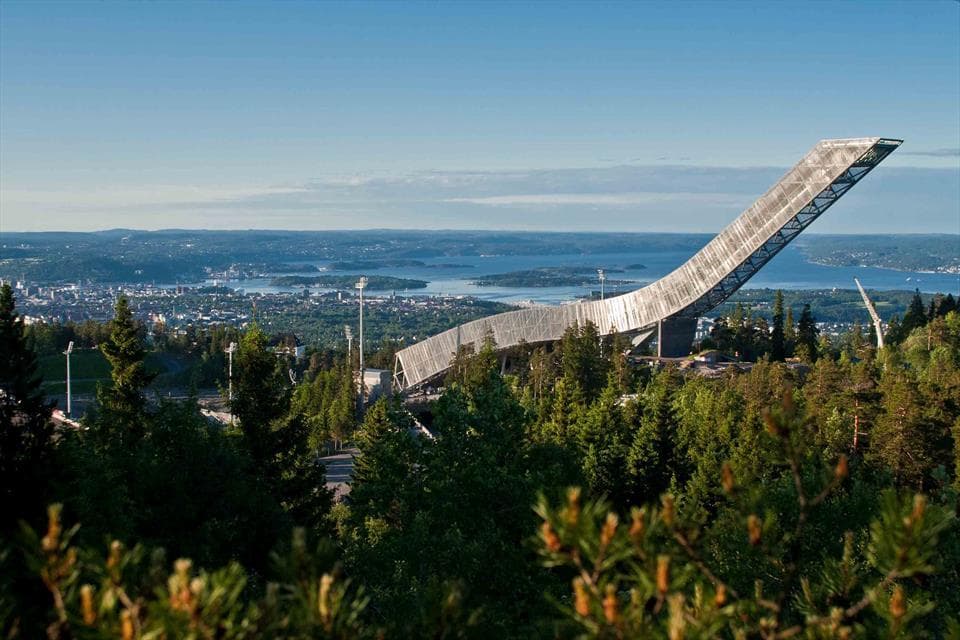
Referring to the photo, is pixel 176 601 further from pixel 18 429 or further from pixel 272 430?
pixel 272 430

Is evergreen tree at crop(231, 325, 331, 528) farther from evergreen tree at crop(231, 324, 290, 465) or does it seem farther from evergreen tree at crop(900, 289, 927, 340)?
evergreen tree at crop(900, 289, 927, 340)

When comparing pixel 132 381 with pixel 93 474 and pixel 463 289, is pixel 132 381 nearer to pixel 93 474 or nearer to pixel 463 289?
pixel 93 474

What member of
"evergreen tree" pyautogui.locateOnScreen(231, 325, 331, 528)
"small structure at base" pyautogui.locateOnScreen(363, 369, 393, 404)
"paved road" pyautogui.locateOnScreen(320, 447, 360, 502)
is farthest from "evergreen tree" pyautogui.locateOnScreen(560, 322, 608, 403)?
"evergreen tree" pyautogui.locateOnScreen(231, 325, 331, 528)

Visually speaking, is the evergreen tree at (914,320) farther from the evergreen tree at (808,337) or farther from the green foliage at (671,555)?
the green foliage at (671,555)

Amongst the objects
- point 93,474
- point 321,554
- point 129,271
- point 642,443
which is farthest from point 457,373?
point 129,271

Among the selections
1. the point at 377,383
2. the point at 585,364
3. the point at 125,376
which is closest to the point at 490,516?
Answer: the point at 125,376

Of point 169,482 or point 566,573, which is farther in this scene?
point 169,482
